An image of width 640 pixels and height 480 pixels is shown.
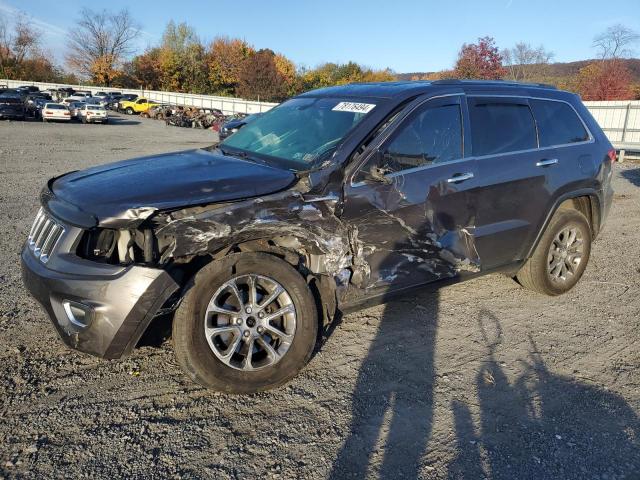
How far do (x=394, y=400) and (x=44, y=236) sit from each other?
7.97 ft

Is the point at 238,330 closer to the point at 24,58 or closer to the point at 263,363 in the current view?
the point at 263,363

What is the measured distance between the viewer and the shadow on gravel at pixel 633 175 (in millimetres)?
12352

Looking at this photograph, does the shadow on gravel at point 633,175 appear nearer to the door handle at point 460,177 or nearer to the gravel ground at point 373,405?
the gravel ground at point 373,405

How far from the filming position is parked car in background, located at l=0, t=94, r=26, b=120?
3225 cm

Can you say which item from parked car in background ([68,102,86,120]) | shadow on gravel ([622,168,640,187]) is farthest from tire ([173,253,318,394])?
parked car in background ([68,102,86,120])

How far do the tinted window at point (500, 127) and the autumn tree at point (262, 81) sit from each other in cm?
5751

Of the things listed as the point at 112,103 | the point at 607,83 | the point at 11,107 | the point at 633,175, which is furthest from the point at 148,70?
the point at 633,175

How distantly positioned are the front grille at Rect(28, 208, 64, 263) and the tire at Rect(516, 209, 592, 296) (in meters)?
3.86

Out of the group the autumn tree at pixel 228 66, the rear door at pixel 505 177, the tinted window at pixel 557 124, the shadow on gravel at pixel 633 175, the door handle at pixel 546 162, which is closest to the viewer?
the rear door at pixel 505 177

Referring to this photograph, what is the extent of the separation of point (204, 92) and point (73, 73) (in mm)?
28545

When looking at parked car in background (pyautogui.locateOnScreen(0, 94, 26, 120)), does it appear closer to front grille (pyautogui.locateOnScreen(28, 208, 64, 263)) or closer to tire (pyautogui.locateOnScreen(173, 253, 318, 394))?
front grille (pyautogui.locateOnScreen(28, 208, 64, 263))

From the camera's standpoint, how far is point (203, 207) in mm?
3029

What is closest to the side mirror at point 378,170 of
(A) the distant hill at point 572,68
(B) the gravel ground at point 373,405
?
(B) the gravel ground at point 373,405

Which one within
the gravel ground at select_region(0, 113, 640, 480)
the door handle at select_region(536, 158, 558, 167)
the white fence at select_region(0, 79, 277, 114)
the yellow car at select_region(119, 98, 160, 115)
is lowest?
the gravel ground at select_region(0, 113, 640, 480)
